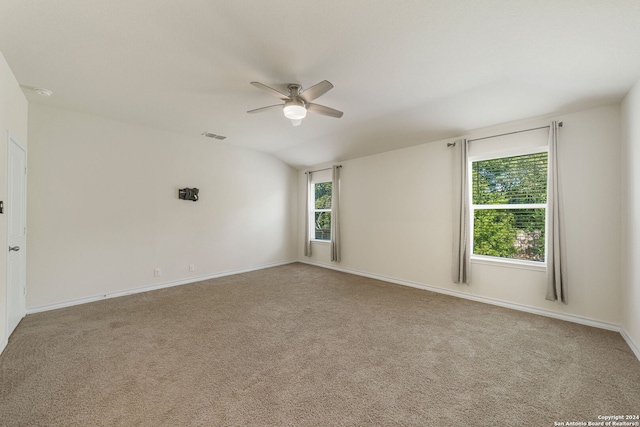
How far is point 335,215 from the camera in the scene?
5812 mm

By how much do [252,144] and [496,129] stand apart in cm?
432

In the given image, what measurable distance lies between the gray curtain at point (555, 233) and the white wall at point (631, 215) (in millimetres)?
486

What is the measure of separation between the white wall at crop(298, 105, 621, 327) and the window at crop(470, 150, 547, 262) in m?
0.28

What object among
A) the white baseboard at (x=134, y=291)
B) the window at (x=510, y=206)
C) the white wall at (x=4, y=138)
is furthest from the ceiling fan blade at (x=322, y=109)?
the white baseboard at (x=134, y=291)

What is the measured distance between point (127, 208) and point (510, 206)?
5.82 metres

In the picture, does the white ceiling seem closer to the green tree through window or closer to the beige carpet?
the beige carpet

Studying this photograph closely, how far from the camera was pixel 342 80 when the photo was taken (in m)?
2.84

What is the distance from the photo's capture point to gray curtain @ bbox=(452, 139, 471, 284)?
3.88 metres

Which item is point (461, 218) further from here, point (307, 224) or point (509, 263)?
point (307, 224)

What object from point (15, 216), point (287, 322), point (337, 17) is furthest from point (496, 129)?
point (15, 216)

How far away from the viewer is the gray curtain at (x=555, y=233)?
10.1 feet

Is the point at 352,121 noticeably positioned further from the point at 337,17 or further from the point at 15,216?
the point at 15,216

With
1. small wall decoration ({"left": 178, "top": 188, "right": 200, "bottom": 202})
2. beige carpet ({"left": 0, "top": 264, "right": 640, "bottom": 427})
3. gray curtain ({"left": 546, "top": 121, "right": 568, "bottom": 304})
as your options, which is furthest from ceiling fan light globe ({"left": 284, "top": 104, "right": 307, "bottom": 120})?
gray curtain ({"left": 546, "top": 121, "right": 568, "bottom": 304})

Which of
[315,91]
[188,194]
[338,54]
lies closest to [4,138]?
[188,194]
